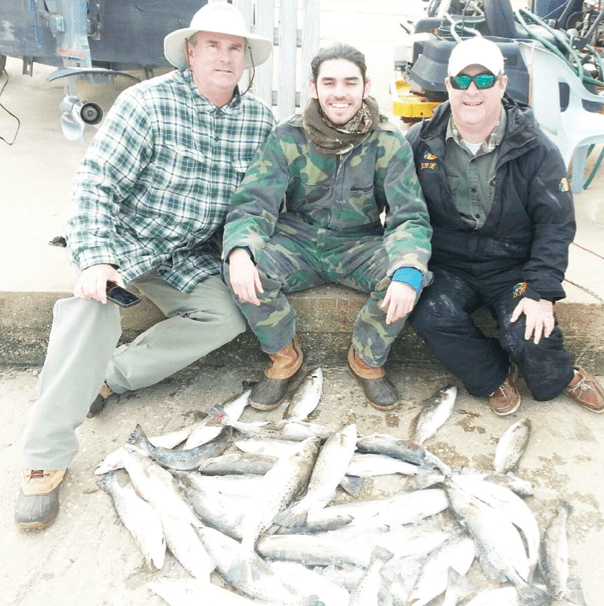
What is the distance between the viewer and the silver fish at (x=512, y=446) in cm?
288

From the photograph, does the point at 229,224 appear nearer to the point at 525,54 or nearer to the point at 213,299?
the point at 213,299

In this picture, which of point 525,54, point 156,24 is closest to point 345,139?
point 525,54

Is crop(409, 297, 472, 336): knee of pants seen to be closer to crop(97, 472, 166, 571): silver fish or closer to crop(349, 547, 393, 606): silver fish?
crop(349, 547, 393, 606): silver fish

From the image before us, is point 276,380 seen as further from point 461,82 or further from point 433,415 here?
point 461,82

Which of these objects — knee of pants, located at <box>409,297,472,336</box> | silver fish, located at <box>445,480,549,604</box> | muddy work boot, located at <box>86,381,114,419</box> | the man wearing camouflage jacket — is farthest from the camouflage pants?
silver fish, located at <box>445,480,549,604</box>

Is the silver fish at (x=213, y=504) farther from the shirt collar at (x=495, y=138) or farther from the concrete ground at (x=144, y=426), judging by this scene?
the shirt collar at (x=495, y=138)

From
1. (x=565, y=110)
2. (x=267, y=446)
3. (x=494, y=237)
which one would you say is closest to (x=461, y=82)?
(x=494, y=237)

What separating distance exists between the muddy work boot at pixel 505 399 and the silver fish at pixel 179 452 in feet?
4.58

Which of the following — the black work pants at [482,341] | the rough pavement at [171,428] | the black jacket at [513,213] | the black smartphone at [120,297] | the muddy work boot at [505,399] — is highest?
the black jacket at [513,213]

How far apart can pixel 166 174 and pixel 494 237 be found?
1.69 metres

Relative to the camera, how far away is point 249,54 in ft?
11.5

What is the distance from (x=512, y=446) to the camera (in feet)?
9.77

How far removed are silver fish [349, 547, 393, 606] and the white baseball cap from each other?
2.15m

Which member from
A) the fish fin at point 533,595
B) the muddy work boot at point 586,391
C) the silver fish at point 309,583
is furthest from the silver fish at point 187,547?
the muddy work boot at point 586,391
